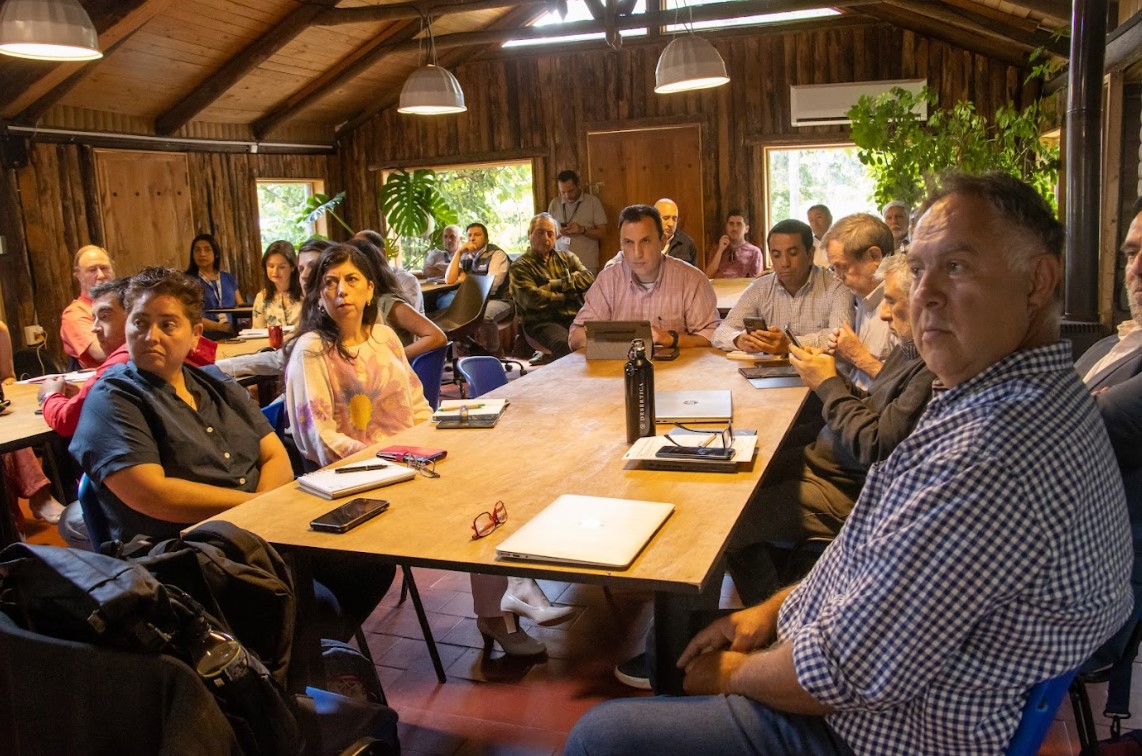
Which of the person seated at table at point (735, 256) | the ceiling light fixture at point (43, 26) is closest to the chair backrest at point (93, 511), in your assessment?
the ceiling light fixture at point (43, 26)

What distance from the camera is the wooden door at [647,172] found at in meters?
10.4

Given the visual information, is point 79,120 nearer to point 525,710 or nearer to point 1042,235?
point 525,710

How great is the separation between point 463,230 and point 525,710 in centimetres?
974

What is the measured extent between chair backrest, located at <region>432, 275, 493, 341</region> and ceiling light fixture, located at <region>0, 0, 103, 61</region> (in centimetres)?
421

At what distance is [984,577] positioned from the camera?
1142 millimetres

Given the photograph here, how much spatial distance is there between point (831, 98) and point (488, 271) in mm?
3989

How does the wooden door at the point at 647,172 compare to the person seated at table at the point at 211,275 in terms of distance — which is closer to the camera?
the person seated at table at the point at 211,275

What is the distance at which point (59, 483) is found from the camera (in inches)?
173

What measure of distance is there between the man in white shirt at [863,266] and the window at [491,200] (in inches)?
312

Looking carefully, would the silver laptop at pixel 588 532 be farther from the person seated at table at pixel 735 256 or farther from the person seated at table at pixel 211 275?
the person seated at table at pixel 735 256

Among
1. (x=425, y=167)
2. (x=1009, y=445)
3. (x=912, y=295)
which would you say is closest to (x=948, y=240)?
(x=912, y=295)

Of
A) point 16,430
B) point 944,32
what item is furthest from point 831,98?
point 16,430

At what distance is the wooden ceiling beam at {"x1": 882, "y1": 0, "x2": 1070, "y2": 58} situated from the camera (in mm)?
7531

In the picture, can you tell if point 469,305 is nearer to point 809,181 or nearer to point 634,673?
point 809,181
